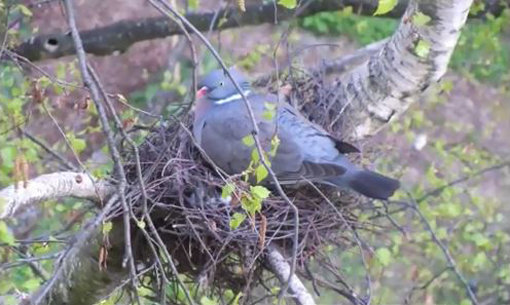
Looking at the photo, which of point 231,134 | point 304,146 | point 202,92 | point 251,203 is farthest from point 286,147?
point 251,203

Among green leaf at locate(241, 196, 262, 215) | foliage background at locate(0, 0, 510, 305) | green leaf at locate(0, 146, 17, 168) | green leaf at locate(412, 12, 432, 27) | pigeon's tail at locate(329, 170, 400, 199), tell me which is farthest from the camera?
foliage background at locate(0, 0, 510, 305)

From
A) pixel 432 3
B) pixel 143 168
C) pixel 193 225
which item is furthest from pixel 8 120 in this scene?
pixel 432 3

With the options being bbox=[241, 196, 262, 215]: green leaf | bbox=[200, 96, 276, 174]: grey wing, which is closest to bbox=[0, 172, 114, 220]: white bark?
bbox=[241, 196, 262, 215]: green leaf

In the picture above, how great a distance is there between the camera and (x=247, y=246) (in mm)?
2783

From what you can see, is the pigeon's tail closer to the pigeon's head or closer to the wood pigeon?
the wood pigeon

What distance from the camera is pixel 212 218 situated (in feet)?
9.14

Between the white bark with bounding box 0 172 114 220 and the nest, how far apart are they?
17 cm

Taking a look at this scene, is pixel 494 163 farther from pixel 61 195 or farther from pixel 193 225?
pixel 61 195

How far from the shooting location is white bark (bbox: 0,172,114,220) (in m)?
2.00

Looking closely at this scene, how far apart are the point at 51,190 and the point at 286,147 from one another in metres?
1.10

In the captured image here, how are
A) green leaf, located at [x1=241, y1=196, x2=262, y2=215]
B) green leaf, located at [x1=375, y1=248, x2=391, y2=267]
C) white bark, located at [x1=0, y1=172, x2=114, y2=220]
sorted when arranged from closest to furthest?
white bark, located at [x1=0, y1=172, x2=114, y2=220] → green leaf, located at [x1=241, y1=196, x2=262, y2=215] → green leaf, located at [x1=375, y1=248, x2=391, y2=267]

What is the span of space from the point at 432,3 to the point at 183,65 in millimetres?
3791

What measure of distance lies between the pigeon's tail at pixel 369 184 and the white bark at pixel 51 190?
30.6 inches

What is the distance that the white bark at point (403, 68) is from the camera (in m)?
2.82
